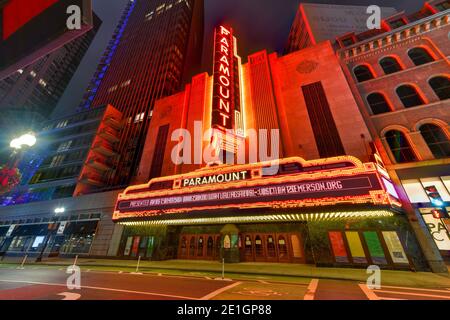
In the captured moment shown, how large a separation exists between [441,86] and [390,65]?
4830mm

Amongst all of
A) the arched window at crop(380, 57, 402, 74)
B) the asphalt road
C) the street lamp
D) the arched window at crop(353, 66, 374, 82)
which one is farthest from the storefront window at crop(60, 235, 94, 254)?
the arched window at crop(380, 57, 402, 74)

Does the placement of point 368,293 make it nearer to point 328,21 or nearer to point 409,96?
point 409,96

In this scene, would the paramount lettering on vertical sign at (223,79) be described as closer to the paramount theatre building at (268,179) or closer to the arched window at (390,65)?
the paramount theatre building at (268,179)

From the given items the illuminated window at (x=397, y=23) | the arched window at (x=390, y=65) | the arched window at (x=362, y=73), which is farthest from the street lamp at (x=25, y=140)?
the illuminated window at (x=397, y=23)

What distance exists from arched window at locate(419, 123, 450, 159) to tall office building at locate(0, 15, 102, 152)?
3313 inches

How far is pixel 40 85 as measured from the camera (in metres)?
76.9

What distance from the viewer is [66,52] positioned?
85.8 metres

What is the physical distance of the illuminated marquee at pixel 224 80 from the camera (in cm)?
1911

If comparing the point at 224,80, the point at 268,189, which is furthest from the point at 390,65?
the point at 268,189

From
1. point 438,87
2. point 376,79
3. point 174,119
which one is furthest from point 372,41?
point 174,119

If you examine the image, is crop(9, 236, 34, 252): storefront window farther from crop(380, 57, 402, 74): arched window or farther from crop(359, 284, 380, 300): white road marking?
crop(380, 57, 402, 74): arched window

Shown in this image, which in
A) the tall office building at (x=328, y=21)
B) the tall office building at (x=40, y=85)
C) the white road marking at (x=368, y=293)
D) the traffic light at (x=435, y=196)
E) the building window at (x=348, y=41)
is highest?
the tall office building at (x=40, y=85)

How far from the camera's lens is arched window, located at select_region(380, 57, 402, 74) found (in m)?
19.0

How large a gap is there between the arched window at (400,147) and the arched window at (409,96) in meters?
2.99
